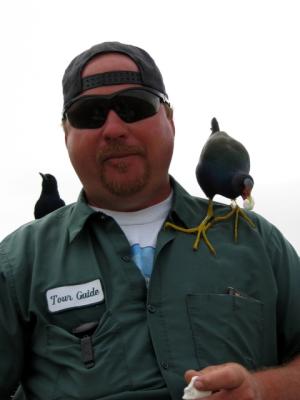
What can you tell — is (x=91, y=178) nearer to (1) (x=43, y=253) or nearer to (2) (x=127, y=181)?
(2) (x=127, y=181)

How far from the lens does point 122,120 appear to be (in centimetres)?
227

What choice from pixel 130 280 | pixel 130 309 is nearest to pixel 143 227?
pixel 130 280

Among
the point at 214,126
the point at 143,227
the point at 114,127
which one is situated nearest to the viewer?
the point at 114,127

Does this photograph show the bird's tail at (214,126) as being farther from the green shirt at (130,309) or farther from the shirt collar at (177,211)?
the green shirt at (130,309)

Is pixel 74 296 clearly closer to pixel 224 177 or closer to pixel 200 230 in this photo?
pixel 200 230

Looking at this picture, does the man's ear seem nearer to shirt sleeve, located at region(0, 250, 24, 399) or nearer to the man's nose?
the man's nose

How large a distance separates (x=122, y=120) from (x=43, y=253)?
617 mm

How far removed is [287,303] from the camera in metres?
2.32

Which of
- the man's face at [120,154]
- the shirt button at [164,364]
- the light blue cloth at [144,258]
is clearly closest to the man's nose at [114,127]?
the man's face at [120,154]

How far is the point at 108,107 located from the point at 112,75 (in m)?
0.14

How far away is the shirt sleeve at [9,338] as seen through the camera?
213 cm

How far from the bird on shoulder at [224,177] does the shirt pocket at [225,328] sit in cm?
28

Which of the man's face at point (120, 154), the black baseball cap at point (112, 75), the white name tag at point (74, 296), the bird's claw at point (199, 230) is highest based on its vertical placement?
the black baseball cap at point (112, 75)

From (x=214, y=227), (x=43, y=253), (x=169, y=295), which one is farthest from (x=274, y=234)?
(x=43, y=253)
